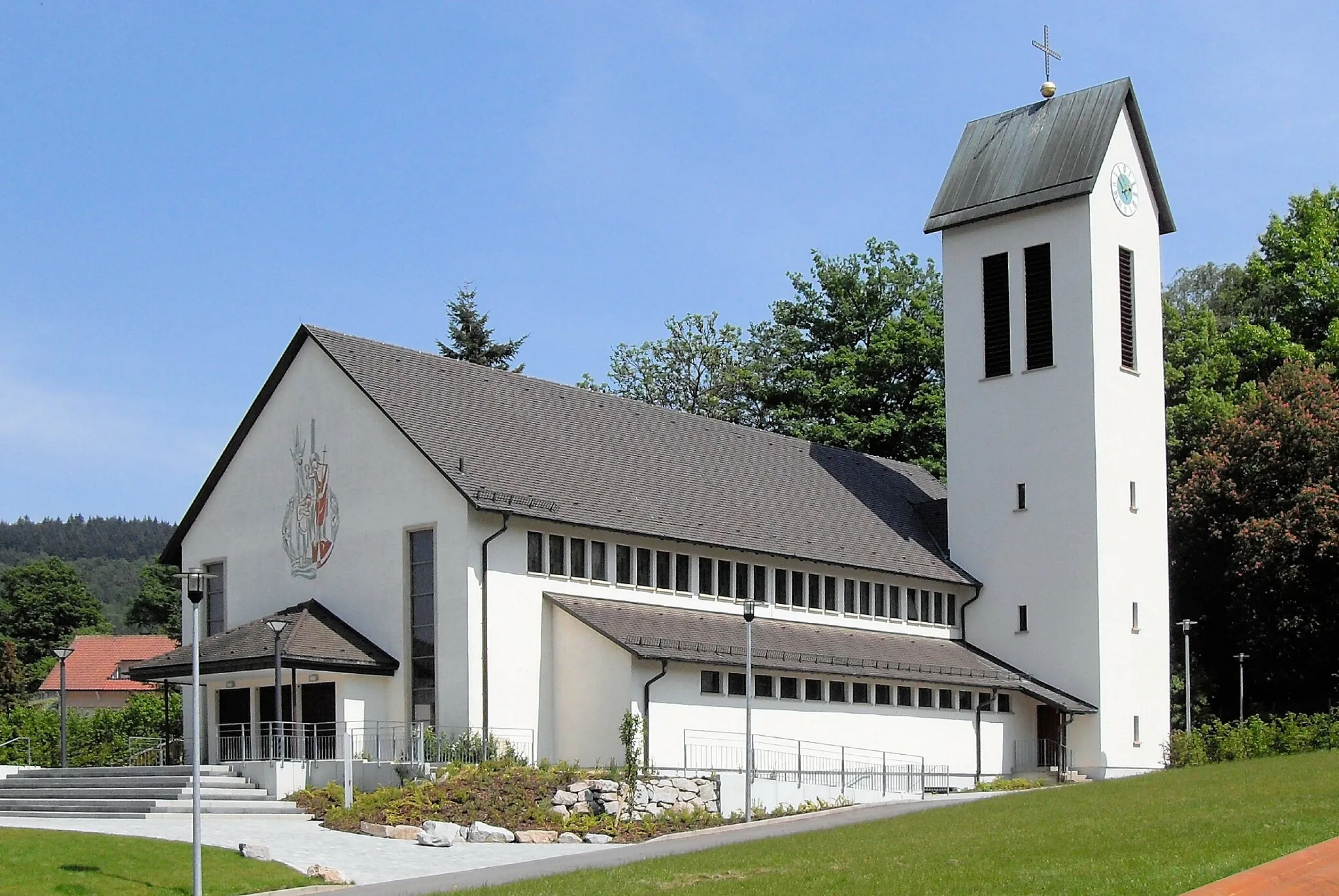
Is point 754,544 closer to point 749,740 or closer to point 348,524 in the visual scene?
point 348,524

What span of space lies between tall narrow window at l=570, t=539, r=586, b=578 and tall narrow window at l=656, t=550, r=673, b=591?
7.72ft

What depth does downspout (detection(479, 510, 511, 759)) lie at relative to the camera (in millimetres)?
34000

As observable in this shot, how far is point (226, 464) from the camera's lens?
132 ft

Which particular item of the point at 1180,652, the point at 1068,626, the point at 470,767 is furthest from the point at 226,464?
the point at 1180,652

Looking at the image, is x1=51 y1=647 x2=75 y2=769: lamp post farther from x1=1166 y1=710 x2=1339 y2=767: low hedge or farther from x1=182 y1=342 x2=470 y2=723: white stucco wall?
x1=1166 y1=710 x2=1339 y2=767: low hedge

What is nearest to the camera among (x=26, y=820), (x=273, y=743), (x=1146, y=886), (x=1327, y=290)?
(x=1146, y=886)

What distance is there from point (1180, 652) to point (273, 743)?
115ft

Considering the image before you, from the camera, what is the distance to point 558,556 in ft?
118

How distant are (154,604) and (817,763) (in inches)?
3205

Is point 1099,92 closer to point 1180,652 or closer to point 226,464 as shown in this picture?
point 1180,652

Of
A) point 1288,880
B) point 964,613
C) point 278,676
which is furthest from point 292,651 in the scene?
point 1288,880

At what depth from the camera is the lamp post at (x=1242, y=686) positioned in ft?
173

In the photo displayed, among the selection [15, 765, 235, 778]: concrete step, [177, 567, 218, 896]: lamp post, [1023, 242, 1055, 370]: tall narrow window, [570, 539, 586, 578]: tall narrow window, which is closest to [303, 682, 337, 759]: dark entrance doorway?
[15, 765, 235, 778]: concrete step

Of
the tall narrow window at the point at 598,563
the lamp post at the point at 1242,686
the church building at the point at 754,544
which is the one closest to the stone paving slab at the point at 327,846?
the church building at the point at 754,544
